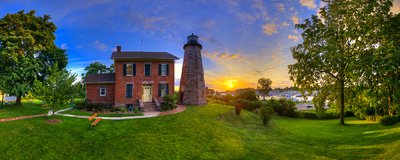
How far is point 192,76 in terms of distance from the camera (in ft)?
79.7

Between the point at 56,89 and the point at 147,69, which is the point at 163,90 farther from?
the point at 56,89

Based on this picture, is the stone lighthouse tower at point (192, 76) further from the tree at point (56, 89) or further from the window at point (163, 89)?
the tree at point (56, 89)

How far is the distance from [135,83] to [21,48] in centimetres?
1115

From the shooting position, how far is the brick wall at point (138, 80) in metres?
17.9

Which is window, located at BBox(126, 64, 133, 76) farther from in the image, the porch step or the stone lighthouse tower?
the stone lighthouse tower

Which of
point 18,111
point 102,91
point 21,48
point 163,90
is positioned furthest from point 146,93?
point 21,48

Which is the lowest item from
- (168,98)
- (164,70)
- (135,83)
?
(168,98)

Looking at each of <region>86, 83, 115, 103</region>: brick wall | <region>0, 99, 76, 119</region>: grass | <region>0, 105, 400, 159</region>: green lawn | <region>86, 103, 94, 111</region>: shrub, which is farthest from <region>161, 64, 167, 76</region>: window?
<region>0, 99, 76, 119</region>: grass

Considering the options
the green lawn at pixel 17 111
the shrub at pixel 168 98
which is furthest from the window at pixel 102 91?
the shrub at pixel 168 98

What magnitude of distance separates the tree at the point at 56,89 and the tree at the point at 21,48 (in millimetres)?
6653

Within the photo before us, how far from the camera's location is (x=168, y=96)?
17.9 meters

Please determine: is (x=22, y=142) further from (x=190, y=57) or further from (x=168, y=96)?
(x=190, y=57)

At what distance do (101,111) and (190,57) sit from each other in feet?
48.1

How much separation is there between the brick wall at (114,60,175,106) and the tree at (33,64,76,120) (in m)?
6.24
